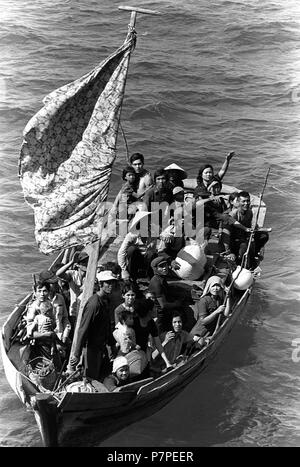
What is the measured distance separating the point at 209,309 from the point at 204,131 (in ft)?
39.7

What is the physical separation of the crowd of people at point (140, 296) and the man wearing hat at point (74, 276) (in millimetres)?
17

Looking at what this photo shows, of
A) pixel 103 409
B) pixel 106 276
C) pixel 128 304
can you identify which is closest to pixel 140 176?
pixel 128 304

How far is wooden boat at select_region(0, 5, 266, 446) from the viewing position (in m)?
14.3

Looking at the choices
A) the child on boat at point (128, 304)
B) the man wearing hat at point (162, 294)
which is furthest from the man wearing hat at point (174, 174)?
the child on boat at point (128, 304)

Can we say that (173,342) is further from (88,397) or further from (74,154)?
(74,154)

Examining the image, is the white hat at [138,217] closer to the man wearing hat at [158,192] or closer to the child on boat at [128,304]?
the man wearing hat at [158,192]

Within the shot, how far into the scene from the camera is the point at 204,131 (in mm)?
28156

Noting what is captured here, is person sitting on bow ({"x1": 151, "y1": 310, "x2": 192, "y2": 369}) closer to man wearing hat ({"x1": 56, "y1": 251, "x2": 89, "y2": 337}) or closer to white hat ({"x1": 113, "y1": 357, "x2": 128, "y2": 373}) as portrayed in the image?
white hat ({"x1": 113, "y1": 357, "x2": 128, "y2": 373})

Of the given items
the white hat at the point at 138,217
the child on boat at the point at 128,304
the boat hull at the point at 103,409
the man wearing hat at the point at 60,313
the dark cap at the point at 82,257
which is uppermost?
the white hat at the point at 138,217

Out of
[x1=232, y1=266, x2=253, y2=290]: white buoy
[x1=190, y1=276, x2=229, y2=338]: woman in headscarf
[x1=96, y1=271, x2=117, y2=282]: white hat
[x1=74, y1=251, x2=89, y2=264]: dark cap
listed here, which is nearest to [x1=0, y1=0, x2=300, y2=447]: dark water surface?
[x1=190, y1=276, x2=229, y2=338]: woman in headscarf

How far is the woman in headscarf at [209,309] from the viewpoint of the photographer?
16688 millimetres
